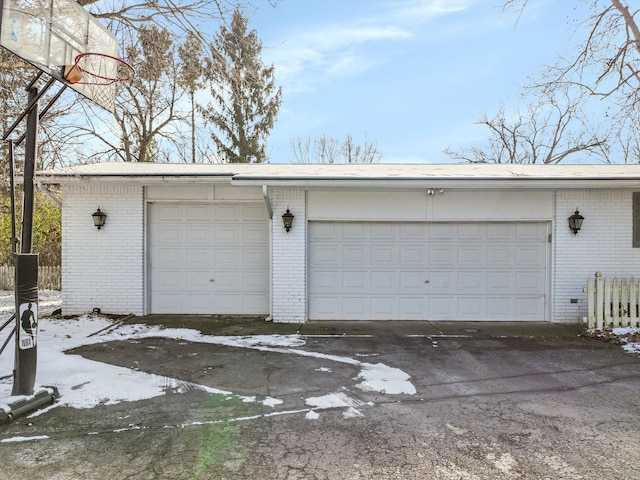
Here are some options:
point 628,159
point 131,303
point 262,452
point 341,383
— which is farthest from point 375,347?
point 628,159

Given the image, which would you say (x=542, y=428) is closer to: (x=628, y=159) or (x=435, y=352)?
(x=435, y=352)

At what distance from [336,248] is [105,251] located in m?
4.80

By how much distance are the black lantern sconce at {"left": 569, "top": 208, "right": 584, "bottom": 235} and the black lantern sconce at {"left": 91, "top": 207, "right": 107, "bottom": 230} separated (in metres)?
9.41

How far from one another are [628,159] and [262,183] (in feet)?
74.3

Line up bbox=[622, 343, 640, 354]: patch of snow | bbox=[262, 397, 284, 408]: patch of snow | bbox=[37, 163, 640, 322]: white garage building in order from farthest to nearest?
bbox=[37, 163, 640, 322]: white garage building
bbox=[622, 343, 640, 354]: patch of snow
bbox=[262, 397, 284, 408]: patch of snow

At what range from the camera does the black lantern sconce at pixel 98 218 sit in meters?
8.38

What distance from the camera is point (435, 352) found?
→ 6.04 m

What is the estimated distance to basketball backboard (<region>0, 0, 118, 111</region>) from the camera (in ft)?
12.1

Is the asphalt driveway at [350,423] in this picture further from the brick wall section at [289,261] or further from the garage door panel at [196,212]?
the garage door panel at [196,212]

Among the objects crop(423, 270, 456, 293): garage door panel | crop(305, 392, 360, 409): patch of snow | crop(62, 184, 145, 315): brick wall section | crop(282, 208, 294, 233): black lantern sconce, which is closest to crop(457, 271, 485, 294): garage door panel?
crop(423, 270, 456, 293): garage door panel

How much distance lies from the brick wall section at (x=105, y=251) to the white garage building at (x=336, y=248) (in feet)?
0.07

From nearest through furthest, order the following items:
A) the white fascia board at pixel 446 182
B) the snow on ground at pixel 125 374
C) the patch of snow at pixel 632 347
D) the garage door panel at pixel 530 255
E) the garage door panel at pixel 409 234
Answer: the snow on ground at pixel 125 374, the patch of snow at pixel 632 347, the white fascia board at pixel 446 182, the garage door panel at pixel 530 255, the garage door panel at pixel 409 234

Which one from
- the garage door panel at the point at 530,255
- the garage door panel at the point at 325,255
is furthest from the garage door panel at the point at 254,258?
the garage door panel at the point at 530,255

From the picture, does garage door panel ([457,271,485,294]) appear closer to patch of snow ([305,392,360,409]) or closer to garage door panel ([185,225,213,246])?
patch of snow ([305,392,360,409])
